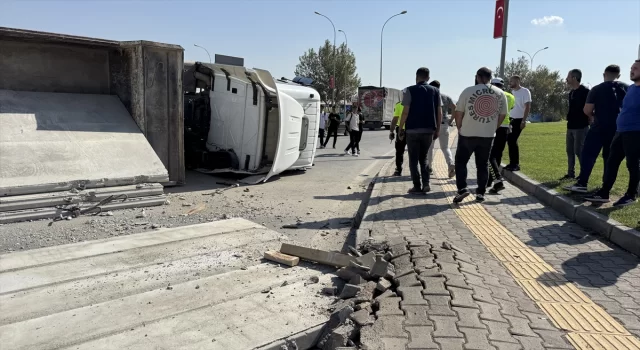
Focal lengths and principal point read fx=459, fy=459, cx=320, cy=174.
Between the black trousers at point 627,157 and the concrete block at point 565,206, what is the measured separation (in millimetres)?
415

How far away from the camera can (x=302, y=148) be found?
10.2m

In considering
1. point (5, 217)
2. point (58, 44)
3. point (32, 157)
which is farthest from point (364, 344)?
point (58, 44)

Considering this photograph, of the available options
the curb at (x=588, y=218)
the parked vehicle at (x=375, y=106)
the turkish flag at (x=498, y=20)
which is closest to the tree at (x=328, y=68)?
the parked vehicle at (x=375, y=106)

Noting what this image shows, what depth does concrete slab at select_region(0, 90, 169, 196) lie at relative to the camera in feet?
19.4

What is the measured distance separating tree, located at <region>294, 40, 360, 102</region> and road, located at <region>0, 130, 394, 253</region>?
4911 centimetres

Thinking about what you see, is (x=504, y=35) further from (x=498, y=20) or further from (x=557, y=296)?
(x=557, y=296)

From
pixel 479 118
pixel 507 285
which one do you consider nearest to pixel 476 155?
pixel 479 118

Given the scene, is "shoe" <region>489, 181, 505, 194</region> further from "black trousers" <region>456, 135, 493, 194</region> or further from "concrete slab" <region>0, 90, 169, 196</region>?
"concrete slab" <region>0, 90, 169, 196</region>

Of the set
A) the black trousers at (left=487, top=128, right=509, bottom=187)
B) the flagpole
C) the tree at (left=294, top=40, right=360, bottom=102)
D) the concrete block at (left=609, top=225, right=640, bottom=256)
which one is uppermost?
the tree at (left=294, top=40, right=360, bottom=102)

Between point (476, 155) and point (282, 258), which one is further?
point (476, 155)

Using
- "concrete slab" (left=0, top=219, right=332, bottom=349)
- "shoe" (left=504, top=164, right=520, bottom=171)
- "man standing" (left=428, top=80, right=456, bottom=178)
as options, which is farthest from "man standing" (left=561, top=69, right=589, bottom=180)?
"concrete slab" (left=0, top=219, right=332, bottom=349)

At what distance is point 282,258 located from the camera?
13.8 feet

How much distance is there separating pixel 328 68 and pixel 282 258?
55863 mm

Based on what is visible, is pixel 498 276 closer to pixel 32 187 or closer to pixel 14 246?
pixel 14 246
